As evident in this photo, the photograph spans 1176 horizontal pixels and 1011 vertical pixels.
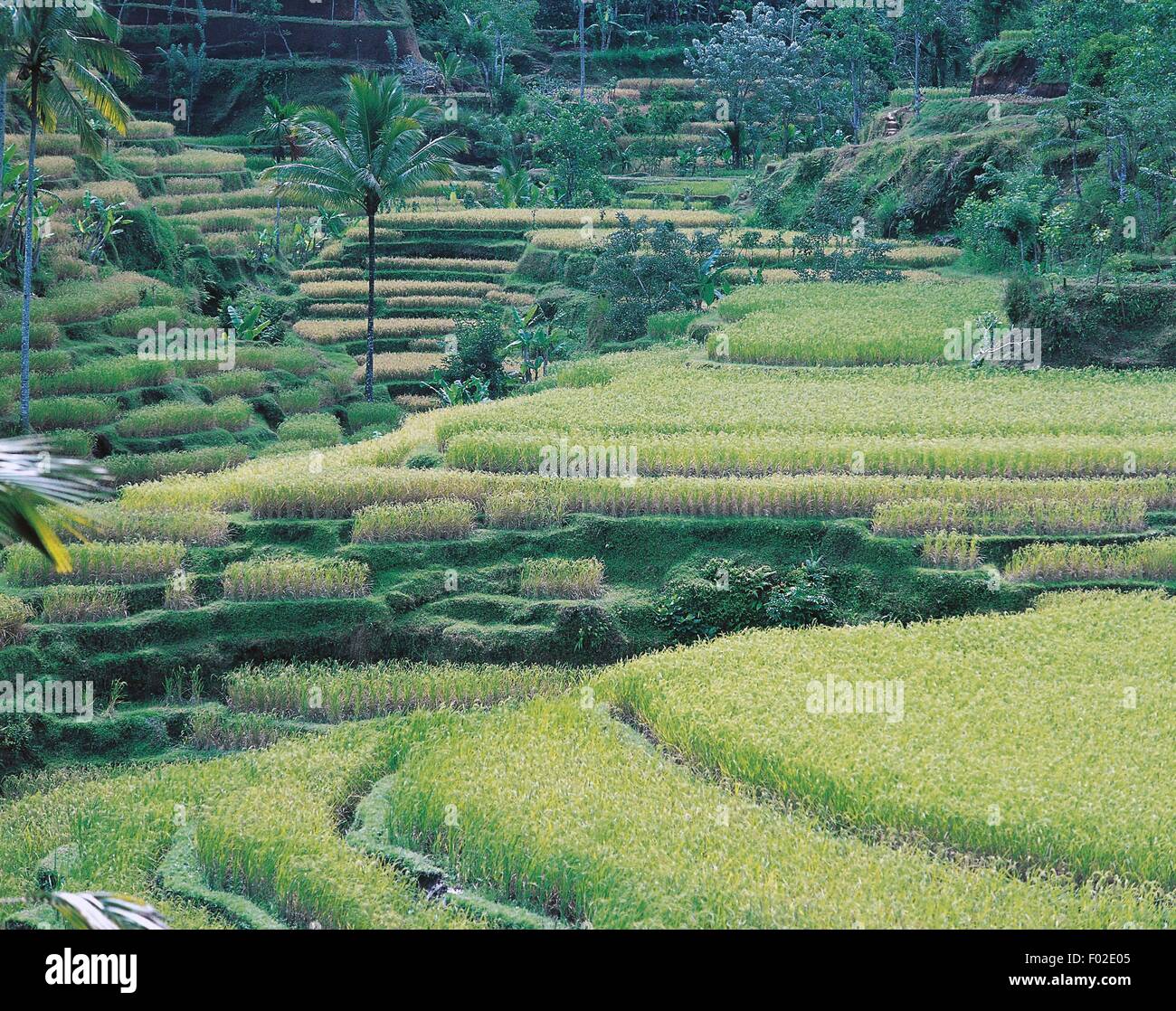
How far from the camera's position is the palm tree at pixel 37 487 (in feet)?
17.6

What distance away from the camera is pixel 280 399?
23.1 m

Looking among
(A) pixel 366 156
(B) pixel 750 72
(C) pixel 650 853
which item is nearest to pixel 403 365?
(A) pixel 366 156

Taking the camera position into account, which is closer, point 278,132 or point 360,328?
point 360,328

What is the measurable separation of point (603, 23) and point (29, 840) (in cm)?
5243

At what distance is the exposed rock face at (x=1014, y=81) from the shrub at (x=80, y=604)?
27582mm

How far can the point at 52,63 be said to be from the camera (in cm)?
1895

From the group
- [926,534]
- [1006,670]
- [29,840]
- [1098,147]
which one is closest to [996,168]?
[1098,147]

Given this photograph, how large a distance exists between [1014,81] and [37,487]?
33.6 meters

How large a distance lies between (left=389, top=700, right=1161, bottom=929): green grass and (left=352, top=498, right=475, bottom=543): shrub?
4.11m

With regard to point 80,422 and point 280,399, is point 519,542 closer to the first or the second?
point 80,422

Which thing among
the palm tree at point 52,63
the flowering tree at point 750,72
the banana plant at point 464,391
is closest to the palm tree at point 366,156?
the banana plant at point 464,391

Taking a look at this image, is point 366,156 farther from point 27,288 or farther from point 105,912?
point 105,912

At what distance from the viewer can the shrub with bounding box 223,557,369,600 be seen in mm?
13047

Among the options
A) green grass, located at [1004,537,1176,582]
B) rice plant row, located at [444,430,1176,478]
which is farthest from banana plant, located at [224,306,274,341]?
green grass, located at [1004,537,1176,582]
